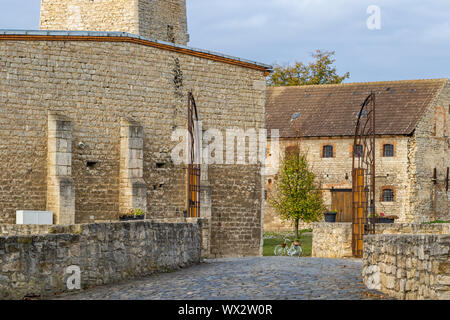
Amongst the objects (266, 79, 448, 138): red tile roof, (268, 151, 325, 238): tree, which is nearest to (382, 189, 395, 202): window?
(266, 79, 448, 138): red tile roof

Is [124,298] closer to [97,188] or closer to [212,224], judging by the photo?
[97,188]

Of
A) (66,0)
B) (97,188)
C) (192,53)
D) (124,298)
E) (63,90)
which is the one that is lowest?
(124,298)

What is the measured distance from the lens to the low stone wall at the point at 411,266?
8.09m

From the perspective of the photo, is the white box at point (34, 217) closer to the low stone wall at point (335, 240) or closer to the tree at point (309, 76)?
the low stone wall at point (335, 240)

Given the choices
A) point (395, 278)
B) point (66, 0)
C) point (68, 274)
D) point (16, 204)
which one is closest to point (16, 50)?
point (16, 204)

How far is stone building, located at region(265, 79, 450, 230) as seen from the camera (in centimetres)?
4062

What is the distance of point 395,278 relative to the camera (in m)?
9.45

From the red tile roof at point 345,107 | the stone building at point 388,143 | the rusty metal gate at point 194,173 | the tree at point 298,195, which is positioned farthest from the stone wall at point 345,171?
the rusty metal gate at point 194,173

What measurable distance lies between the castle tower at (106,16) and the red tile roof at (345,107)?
17338 millimetres

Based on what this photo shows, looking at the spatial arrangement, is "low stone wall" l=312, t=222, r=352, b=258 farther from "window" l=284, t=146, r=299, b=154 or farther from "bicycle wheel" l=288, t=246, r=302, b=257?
"window" l=284, t=146, r=299, b=154

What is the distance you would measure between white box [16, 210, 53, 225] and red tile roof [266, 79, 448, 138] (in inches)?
974

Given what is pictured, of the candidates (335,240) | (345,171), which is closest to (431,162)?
(345,171)

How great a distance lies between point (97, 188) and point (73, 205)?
3.83ft
